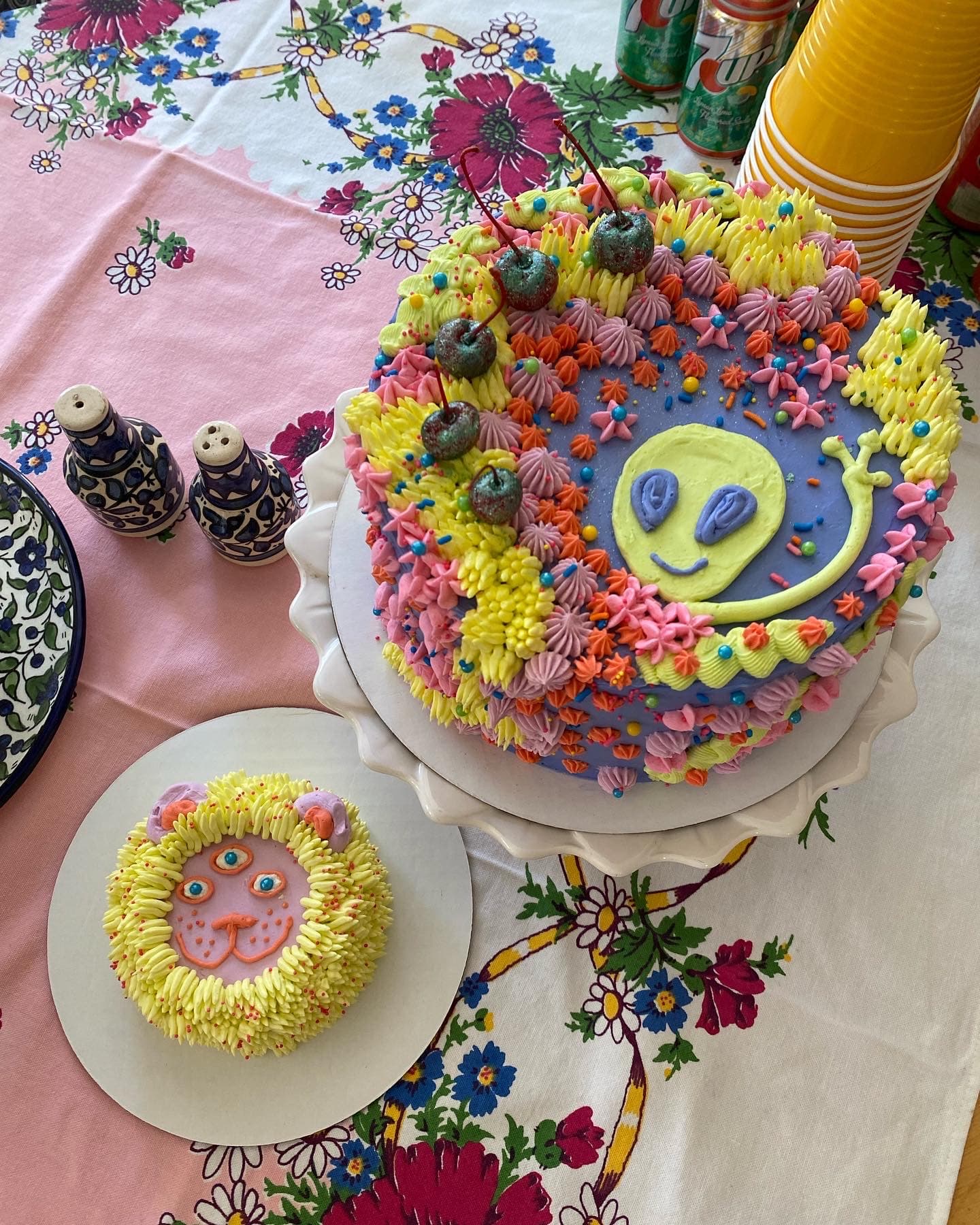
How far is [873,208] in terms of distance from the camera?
136 cm

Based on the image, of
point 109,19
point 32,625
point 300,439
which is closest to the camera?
point 32,625

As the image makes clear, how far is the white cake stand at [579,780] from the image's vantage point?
43.2 inches

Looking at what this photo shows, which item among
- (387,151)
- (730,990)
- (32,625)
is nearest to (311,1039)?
(730,990)

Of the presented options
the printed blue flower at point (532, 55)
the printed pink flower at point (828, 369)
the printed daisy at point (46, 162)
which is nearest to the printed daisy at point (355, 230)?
the printed blue flower at point (532, 55)

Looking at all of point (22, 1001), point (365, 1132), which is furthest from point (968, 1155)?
point (22, 1001)

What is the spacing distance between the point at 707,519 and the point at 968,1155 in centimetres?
86

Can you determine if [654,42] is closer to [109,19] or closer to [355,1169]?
[109,19]

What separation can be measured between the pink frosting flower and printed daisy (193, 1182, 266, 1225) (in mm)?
992

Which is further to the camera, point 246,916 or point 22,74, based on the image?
point 22,74

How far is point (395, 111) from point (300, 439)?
2.32 ft

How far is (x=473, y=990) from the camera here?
123cm

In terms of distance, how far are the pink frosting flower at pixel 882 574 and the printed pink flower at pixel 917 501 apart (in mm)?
50

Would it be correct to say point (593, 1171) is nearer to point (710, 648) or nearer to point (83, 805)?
point (710, 648)

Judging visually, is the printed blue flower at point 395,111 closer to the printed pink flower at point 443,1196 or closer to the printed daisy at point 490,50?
the printed daisy at point 490,50
